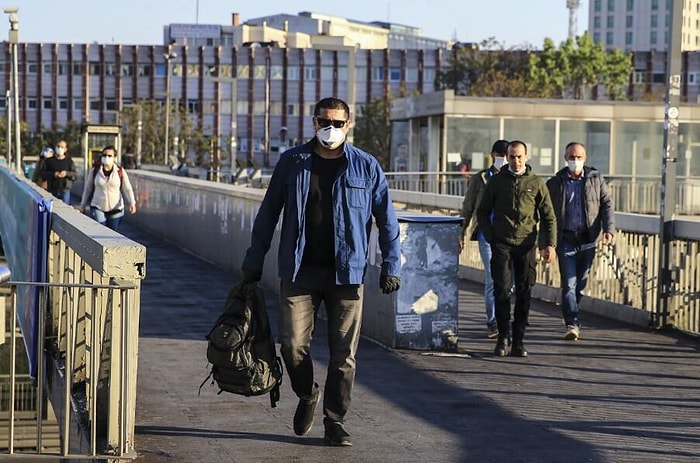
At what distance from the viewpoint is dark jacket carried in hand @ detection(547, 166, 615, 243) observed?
12.8 meters

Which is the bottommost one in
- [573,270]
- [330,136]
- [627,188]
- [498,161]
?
[627,188]

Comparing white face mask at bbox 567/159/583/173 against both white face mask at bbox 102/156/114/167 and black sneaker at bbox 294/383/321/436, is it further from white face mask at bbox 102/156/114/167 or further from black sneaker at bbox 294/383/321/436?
white face mask at bbox 102/156/114/167

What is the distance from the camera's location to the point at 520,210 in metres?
11.5

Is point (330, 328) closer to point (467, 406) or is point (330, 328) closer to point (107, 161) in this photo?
point (467, 406)

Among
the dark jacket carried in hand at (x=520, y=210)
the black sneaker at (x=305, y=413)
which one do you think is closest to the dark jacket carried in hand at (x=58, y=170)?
the dark jacket carried in hand at (x=520, y=210)

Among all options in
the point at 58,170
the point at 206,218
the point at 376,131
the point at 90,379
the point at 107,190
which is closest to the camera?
the point at 90,379

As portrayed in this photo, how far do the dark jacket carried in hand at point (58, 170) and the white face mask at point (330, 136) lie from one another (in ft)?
67.4

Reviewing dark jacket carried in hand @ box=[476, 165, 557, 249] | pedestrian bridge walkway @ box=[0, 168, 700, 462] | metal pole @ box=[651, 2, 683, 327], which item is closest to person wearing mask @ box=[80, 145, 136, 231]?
pedestrian bridge walkway @ box=[0, 168, 700, 462]

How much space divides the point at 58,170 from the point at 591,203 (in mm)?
16799

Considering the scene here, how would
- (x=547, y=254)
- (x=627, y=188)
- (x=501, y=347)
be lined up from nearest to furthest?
(x=547, y=254), (x=501, y=347), (x=627, y=188)

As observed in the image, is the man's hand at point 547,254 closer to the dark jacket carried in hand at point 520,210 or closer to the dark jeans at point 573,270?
the dark jacket carried in hand at point 520,210

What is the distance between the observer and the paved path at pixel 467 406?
7.65m

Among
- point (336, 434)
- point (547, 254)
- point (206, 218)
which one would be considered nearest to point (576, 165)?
point (547, 254)

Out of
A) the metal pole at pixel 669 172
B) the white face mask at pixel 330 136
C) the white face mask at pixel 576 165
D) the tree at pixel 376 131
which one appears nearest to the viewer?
the white face mask at pixel 330 136
